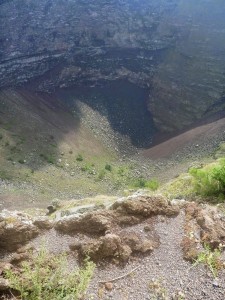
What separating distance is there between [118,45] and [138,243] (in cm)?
7276

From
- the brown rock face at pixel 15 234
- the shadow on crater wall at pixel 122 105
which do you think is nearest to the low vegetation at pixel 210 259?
the brown rock face at pixel 15 234

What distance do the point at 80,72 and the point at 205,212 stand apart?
69312mm

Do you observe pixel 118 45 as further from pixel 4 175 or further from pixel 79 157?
pixel 4 175

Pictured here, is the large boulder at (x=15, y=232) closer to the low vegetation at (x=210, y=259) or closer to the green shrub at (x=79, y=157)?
the low vegetation at (x=210, y=259)

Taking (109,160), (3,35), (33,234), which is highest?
(33,234)

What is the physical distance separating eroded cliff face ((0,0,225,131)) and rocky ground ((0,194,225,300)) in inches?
2269

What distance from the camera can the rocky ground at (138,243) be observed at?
13570mm

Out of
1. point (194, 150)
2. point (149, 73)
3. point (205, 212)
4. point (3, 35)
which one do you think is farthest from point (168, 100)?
point (205, 212)

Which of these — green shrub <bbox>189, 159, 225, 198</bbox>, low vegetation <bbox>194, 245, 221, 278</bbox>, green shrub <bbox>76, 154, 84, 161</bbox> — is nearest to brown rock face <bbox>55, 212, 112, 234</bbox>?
Result: low vegetation <bbox>194, 245, 221, 278</bbox>

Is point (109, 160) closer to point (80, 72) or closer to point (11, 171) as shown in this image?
point (11, 171)

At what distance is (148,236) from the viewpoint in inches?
628

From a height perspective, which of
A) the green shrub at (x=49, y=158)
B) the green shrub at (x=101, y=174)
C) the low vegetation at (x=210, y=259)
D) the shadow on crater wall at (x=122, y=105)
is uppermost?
the low vegetation at (x=210, y=259)

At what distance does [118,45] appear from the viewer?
83.2 meters

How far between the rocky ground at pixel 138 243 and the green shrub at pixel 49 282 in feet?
2.74
